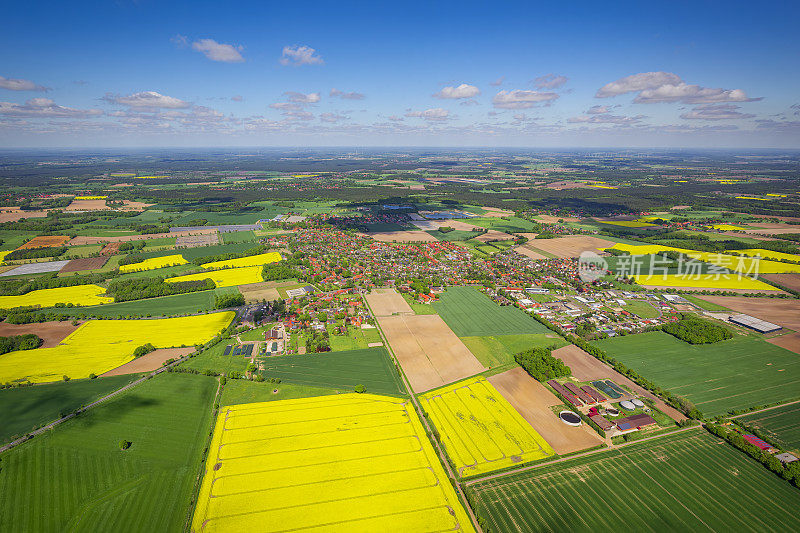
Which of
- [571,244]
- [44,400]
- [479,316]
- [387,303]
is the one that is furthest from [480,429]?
[571,244]

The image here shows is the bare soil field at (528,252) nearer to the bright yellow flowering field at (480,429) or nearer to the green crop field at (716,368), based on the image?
the green crop field at (716,368)

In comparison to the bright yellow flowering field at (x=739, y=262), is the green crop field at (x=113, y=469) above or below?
below

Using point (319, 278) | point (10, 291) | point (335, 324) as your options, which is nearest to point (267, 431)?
point (335, 324)

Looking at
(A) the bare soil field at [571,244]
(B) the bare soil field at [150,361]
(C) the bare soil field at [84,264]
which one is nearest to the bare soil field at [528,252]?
(A) the bare soil field at [571,244]

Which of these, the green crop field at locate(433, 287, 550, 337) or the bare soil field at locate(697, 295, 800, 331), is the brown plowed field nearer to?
the bare soil field at locate(697, 295, 800, 331)

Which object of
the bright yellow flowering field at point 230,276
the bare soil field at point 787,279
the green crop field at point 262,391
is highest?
the bare soil field at point 787,279

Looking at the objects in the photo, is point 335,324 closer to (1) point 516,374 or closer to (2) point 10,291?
(1) point 516,374
